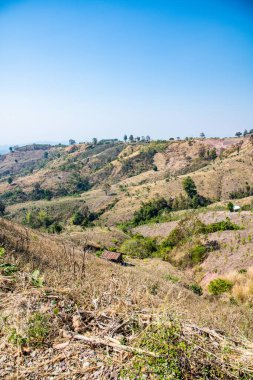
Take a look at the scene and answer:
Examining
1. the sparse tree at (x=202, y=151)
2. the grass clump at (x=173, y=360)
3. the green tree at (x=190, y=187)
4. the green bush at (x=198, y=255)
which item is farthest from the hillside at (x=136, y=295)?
the sparse tree at (x=202, y=151)

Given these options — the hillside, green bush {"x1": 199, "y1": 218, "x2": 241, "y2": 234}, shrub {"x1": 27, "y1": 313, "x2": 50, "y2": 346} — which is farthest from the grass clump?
green bush {"x1": 199, "y1": 218, "x2": 241, "y2": 234}

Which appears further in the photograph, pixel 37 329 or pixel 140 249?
pixel 140 249

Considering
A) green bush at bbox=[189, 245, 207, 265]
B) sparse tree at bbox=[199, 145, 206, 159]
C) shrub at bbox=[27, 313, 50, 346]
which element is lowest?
green bush at bbox=[189, 245, 207, 265]

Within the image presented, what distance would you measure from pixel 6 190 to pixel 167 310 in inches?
5231

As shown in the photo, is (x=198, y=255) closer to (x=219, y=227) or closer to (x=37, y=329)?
(x=219, y=227)

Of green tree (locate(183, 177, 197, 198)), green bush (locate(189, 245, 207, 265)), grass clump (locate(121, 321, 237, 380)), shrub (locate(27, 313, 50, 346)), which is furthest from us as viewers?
green tree (locate(183, 177, 197, 198))

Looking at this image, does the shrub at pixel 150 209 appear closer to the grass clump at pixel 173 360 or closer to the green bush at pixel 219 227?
the green bush at pixel 219 227

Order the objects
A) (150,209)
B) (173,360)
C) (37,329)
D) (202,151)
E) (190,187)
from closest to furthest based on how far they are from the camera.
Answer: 1. (173,360)
2. (37,329)
3. (150,209)
4. (190,187)
5. (202,151)

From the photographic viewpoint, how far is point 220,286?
20.8m

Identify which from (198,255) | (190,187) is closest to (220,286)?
(198,255)

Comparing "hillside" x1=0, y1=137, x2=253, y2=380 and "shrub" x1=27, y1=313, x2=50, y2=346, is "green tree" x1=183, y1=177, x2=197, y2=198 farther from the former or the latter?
"shrub" x1=27, y1=313, x2=50, y2=346

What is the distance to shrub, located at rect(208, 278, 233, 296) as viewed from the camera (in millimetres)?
20359

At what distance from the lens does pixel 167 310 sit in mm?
2906

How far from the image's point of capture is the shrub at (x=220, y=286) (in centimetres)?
2036
